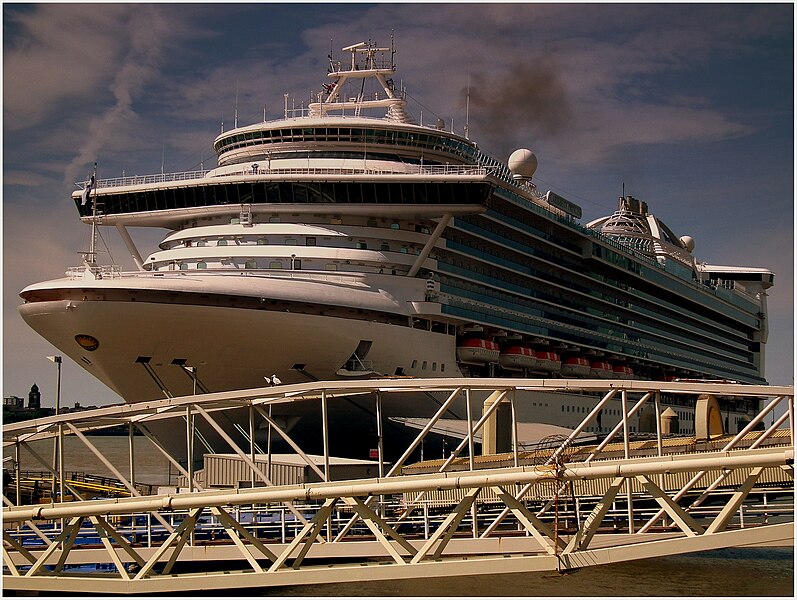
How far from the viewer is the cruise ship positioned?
40312 mm

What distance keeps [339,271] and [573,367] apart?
21.4 metres

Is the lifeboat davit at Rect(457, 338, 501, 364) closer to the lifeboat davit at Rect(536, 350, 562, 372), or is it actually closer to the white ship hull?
the lifeboat davit at Rect(536, 350, 562, 372)

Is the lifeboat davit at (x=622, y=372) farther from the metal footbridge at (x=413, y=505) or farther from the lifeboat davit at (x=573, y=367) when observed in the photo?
the metal footbridge at (x=413, y=505)

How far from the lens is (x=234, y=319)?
40.1 metres

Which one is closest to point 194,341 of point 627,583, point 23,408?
point 627,583

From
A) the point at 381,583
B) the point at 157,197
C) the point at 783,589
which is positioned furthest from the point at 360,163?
the point at 783,589

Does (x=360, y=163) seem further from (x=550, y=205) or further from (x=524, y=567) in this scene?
(x=524, y=567)

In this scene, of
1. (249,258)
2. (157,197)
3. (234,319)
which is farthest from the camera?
(157,197)

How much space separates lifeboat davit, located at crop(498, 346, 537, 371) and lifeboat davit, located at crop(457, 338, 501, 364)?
2442 mm

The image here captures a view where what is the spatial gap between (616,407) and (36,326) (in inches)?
1443

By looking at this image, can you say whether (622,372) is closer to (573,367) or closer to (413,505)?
(573,367)

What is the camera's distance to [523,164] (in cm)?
6594

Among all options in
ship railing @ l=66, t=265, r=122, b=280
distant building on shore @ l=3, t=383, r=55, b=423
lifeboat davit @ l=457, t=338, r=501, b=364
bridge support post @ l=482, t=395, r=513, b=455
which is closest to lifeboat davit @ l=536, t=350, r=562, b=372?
lifeboat davit @ l=457, t=338, r=501, b=364

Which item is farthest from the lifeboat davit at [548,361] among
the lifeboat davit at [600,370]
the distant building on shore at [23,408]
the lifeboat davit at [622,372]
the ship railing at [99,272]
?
the distant building on shore at [23,408]
